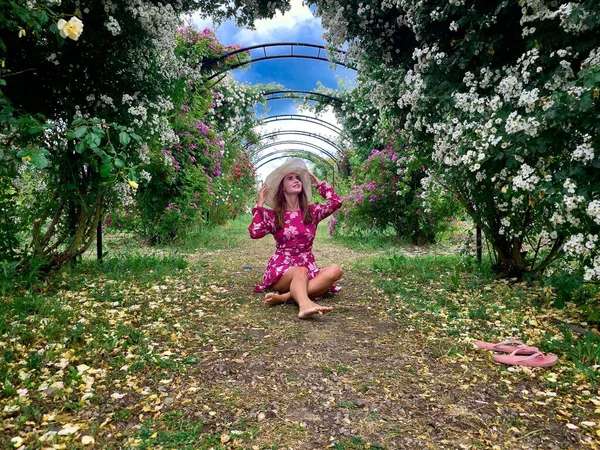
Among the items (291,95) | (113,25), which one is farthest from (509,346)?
(291,95)

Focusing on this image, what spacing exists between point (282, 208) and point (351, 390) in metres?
2.08

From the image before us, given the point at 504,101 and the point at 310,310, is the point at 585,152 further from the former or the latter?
the point at 310,310

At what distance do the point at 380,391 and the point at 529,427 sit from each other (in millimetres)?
670

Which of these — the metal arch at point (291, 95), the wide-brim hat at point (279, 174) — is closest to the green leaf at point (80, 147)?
the wide-brim hat at point (279, 174)

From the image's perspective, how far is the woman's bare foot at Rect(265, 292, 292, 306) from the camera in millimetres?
3477

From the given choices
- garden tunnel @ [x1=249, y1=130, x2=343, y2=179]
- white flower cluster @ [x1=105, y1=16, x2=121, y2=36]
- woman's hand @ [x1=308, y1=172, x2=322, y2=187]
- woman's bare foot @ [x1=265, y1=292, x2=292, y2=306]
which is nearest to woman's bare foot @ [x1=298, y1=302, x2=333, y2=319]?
woman's bare foot @ [x1=265, y1=292, x2=292, y2=306]

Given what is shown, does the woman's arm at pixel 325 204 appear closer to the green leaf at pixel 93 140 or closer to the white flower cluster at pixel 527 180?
the white flower cluster at pixel 527 180

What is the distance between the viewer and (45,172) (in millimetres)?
4059

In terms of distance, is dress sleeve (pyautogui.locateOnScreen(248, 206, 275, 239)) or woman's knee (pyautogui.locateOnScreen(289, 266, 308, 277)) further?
dress sleeve (pyautogui.locateOnScreen(248, 206, 275, 239))

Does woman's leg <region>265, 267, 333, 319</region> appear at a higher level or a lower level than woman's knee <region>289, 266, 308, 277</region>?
lower

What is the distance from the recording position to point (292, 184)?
3.81 m

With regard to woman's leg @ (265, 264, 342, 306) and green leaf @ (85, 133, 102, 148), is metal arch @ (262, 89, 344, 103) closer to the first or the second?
woman's leg @ (265, 264, 342, 306)

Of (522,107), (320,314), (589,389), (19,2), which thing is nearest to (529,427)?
(589,389)

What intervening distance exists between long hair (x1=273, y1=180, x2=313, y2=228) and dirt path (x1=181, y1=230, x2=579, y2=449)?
37.3 inches
